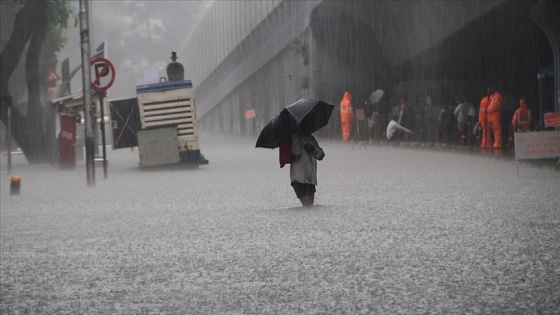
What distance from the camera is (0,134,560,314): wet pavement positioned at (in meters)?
6.86

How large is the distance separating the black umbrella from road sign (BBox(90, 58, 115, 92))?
9.08 m

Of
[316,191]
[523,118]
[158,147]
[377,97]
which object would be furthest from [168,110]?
[377,97]

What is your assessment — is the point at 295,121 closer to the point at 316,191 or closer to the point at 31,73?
the point at 316,191

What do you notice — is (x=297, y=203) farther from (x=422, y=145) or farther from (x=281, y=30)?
(x=281, y=30)

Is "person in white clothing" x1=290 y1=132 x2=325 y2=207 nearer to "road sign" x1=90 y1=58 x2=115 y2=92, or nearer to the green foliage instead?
"road sign" x1=90 y1=58 x2=115 y2=92

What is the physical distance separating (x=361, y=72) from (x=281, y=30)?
17.0 feet

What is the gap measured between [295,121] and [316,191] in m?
4.75

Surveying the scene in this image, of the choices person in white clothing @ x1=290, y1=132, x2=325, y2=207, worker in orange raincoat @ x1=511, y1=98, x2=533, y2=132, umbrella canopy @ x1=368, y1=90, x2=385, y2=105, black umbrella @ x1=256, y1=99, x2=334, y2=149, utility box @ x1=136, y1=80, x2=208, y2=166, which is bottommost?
person in white clothing @ x1=290, y1=132, x2=325, y2=207

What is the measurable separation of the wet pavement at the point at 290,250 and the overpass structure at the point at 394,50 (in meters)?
21.1

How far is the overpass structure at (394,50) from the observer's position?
133 feet

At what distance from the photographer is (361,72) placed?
162 feet

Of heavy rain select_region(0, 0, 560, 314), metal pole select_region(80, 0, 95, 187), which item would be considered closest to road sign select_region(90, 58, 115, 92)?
heavy rain select_region(0, 0, 560, 314)

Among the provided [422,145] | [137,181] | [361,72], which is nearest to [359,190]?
[137,181]

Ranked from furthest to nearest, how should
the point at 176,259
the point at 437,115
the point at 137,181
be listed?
the point at 437,115, the point at 137,181, the point at 176,259
